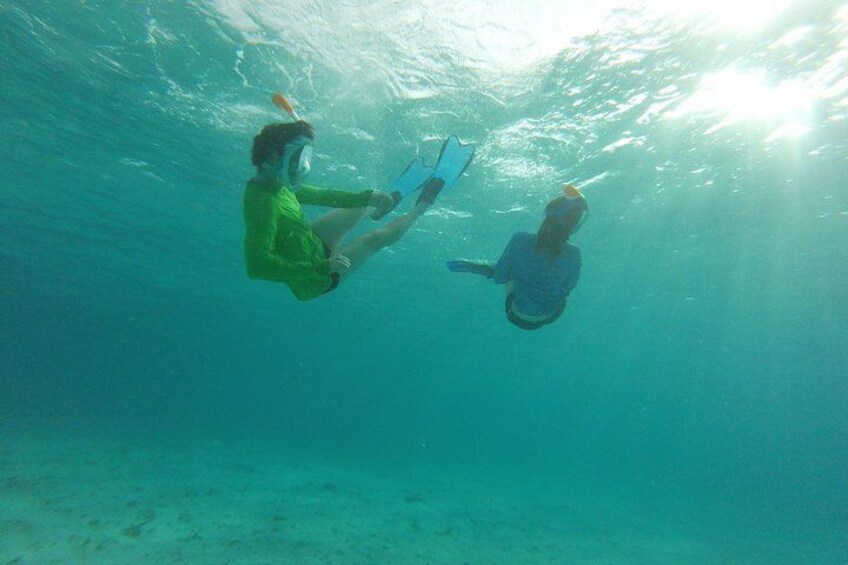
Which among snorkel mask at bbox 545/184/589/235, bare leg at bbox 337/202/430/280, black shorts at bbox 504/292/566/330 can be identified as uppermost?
snorkel mask at bbox 545/184/589/235

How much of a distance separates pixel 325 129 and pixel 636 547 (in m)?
20.8

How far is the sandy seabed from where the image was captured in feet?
36.0

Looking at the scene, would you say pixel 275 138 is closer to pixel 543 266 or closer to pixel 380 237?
pixel 380 237

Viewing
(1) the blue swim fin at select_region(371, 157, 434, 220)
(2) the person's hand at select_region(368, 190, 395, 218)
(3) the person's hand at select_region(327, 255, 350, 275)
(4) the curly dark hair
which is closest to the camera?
(4) the curly dark hair

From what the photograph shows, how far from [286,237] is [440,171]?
3.00 meters

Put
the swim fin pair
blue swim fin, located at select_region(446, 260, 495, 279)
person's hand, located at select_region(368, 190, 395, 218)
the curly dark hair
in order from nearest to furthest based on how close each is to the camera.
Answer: the curly dark hair, person's hand, located at select_region(368, 190, 395, 218), blue swim fin, located at select_region(446, 260, 495, 279), the swim fin pair

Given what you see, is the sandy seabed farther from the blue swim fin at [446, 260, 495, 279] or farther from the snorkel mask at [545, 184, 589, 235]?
the snorkel mask at [545, 184, 589, 235]

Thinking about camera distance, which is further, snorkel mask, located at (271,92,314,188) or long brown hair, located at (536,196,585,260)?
long brown hair, located at (536,196,585,260)

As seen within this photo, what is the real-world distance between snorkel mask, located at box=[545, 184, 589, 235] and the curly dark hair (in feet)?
10.0

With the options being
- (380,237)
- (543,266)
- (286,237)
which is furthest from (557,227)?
(286,237)

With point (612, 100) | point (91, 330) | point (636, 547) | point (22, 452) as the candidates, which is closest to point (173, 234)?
point (22, 452)

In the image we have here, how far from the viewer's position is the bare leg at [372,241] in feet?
18.1

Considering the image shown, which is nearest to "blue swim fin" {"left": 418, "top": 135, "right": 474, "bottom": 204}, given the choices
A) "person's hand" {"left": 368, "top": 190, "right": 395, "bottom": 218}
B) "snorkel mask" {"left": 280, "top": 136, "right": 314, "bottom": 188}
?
"person's hand" {"left": 368, "top": 190, "right": 395, "bottom": 218}

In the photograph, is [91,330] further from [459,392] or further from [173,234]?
[459,392]
